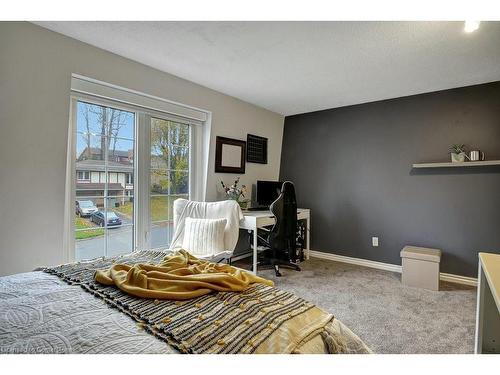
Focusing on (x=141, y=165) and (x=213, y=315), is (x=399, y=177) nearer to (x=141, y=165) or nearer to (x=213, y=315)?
(x=141, y=165)

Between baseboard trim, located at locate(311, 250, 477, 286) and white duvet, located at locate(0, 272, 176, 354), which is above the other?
white duvet, located at locate(0, 272, 176, 354)

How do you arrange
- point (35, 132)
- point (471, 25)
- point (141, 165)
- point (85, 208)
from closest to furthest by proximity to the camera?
point (471, 25), point (35, 132), point (85, 208), point (141, 165)

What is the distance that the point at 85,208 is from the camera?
2482 mm

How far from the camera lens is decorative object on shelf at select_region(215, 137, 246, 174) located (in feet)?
11.5

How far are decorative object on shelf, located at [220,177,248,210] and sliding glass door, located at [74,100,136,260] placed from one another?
1.18 metres

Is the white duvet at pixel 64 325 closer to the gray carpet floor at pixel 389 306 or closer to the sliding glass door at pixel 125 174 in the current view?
the sliding glass door at pixel 125 174

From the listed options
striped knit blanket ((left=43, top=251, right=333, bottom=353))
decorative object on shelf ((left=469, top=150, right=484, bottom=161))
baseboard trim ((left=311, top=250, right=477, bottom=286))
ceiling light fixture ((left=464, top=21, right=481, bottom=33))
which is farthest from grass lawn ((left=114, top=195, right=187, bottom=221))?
decorative object on shelf ((left=469, top=150, right=484, bottom=161))

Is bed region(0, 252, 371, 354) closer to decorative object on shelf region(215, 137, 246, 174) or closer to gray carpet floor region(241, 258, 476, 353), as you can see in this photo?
gray carpet floor region(241, 258, 476, 353)

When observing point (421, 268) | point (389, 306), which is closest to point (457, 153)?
point (421, 268)

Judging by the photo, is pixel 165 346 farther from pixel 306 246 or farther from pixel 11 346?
pixel 306 246

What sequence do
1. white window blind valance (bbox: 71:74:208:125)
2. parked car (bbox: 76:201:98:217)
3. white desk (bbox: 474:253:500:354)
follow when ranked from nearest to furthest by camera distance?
white desk (bbox: 474:253:500:354) < white window blind valance (bbox: 71:74:208:125) < parked car (bbox: 76:201:98:217)

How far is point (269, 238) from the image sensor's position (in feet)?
11.1

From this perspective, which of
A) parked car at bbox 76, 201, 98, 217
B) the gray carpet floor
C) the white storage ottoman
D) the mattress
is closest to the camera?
the mattress

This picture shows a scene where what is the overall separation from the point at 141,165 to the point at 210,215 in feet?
2.88
